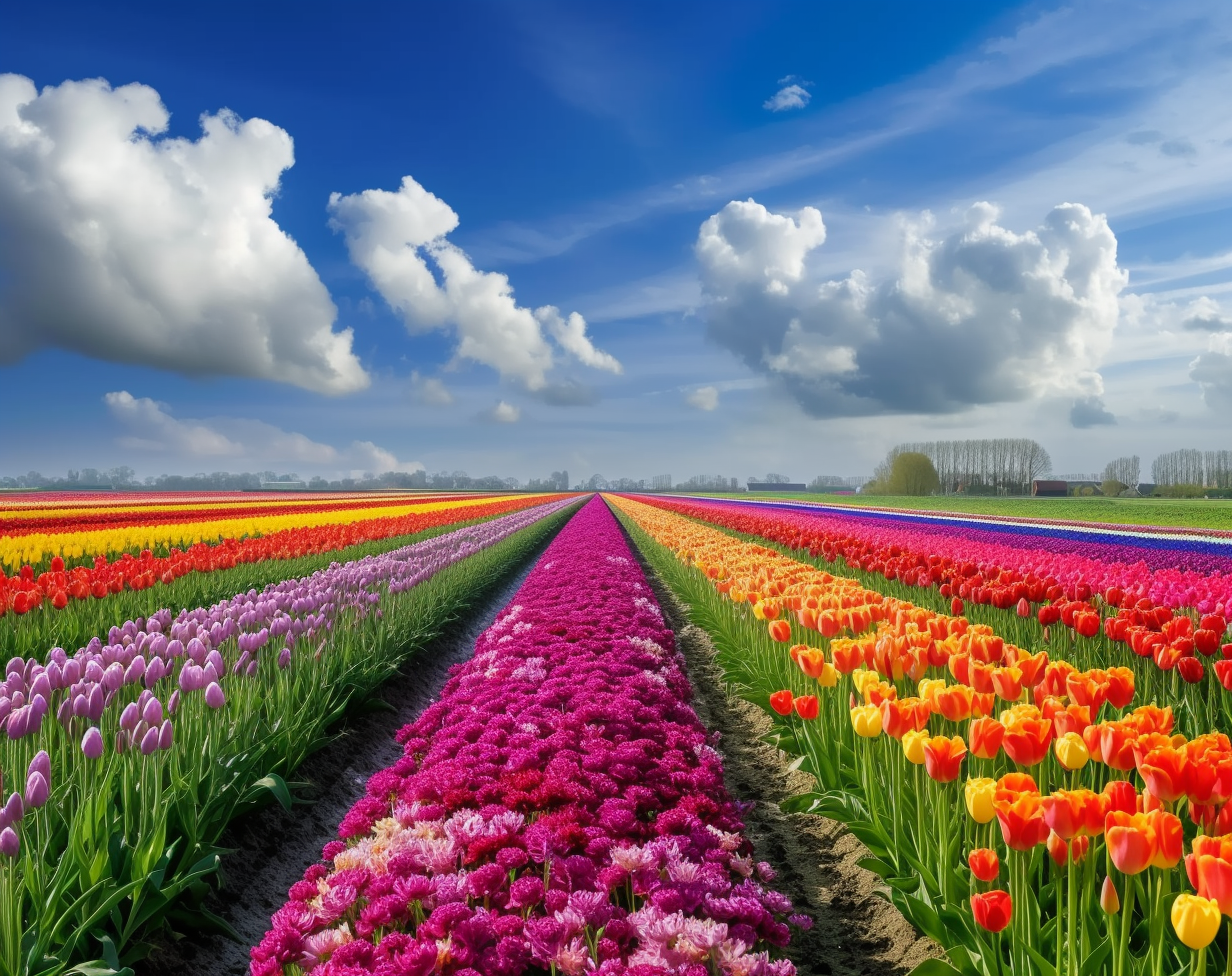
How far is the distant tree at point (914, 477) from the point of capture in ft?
295

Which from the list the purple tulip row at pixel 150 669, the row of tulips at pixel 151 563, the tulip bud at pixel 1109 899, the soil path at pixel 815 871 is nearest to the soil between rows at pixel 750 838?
the soil path at pixel 815 871

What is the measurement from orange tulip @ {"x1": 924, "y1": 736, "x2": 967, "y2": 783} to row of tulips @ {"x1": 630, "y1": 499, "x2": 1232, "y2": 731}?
2.37ft

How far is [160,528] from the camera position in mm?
18094

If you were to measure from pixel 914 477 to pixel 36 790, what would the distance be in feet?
315

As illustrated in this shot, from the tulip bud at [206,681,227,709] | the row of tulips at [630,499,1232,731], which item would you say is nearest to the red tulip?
the row of tulips at [630,499,1232,731]

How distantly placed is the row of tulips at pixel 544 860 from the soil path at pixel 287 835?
0.69 m

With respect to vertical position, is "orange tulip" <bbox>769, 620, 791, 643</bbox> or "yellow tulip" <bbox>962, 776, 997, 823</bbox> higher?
"yellow tulip" <bbox>962, 776, 997, 823</bbox>

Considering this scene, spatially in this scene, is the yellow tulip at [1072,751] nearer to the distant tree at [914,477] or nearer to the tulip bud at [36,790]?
the tulip bud at [36,790]

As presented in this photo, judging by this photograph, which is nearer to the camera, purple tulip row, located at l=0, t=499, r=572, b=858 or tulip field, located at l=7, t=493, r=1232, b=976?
tulip field, located at l=7, t=493, r=1232, b=976

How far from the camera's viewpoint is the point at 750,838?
4586 mm

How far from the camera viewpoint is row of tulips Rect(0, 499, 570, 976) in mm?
2807

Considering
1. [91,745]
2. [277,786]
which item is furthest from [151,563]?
[91,745]

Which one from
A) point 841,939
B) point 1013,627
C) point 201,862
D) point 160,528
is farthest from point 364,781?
point 160,528

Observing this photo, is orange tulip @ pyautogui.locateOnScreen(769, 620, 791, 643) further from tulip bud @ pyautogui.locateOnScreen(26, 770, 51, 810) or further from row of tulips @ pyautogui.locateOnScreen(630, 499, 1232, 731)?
tulip bud @ pyautogui.locateOnScreen(26, 770, 51, 810)
